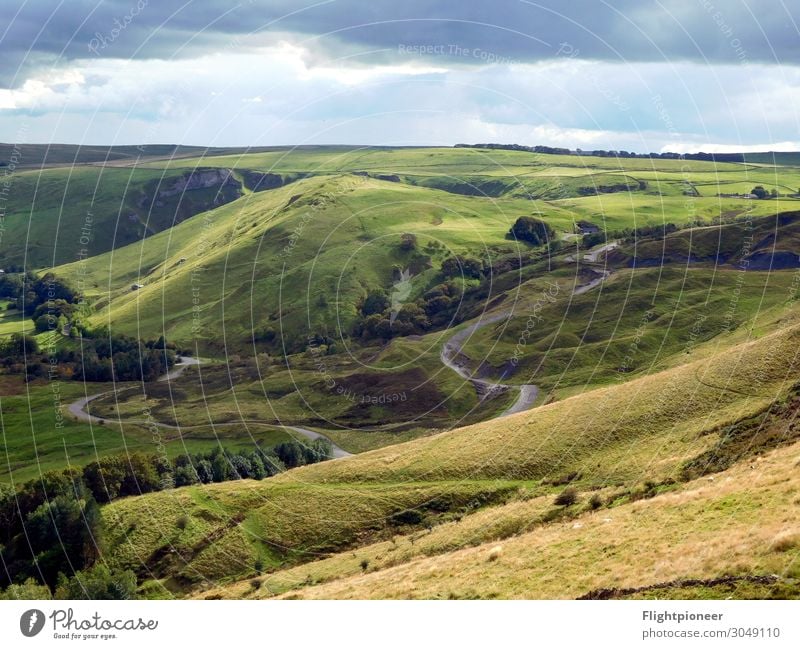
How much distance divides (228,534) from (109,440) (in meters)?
95.6

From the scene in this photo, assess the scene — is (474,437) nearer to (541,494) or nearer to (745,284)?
(541,494)

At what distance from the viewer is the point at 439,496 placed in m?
87.9

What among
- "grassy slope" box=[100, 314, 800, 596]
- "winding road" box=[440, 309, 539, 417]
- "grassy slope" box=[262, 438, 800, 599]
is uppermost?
"grassy slope" box=[262, 438, 800, 599]

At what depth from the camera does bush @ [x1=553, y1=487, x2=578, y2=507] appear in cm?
7312

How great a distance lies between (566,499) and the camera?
243 ft

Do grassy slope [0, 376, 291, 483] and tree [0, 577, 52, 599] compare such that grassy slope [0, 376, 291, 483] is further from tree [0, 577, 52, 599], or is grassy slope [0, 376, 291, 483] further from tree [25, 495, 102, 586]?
tree [0, 577, 52, 599]

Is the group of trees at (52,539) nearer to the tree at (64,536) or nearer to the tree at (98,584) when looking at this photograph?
the tree at (64,536)
